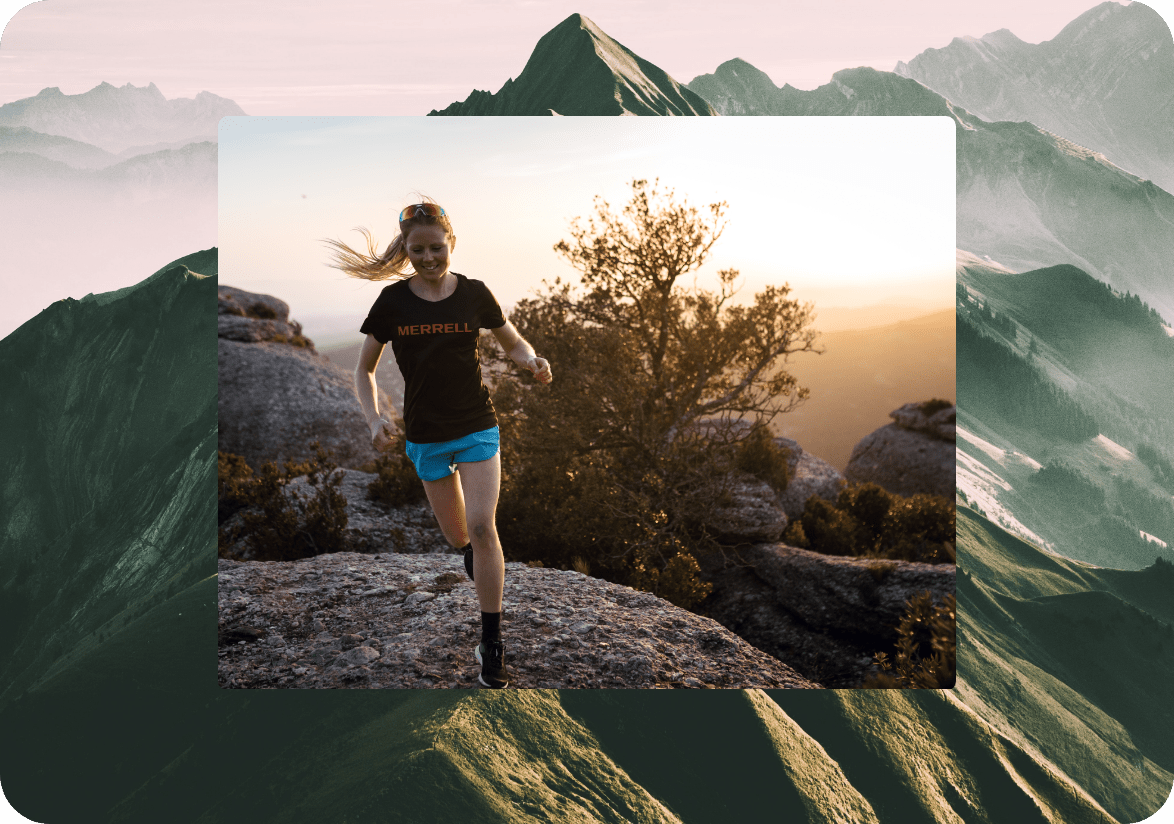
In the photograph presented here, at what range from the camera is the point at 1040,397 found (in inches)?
277

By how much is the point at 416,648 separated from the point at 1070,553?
5.25 meters

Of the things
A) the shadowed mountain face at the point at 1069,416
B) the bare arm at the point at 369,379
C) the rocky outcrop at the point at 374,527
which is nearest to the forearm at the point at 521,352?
the bare arm at the point at 369,379

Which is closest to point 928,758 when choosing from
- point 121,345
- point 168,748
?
point 168,748

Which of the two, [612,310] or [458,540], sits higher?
[612,310]

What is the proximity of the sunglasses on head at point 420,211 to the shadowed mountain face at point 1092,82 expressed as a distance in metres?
4.33

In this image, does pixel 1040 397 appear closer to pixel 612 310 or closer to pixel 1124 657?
pixel 1124 657

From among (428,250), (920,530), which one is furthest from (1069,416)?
(428,250)

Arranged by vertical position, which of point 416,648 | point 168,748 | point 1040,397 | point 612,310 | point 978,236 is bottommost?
point 168,748

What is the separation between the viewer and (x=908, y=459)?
7352 mm

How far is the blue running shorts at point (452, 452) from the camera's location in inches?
193

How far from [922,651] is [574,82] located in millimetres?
5056

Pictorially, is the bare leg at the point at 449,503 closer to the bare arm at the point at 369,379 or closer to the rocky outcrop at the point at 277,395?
the bare arm at the point at 369,379

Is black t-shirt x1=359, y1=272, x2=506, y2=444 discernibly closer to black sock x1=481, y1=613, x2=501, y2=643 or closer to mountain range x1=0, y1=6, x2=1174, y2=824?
black sock x1=481, y1=613, x2=501, y2=643

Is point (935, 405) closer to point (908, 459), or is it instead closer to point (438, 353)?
point (908, 459)
